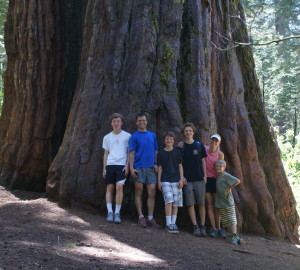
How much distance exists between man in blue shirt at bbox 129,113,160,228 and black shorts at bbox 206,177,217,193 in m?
0.99

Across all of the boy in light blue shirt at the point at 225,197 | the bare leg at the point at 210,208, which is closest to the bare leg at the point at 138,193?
the bare leg at the point at 210,208

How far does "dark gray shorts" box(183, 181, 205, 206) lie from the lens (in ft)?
23.3

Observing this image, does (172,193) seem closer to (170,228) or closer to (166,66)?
(170,228)

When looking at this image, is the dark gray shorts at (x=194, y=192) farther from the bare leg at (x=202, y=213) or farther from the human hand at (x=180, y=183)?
the human hand at (x=180, y=183)

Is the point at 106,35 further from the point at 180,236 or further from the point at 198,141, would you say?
the point at 180,236

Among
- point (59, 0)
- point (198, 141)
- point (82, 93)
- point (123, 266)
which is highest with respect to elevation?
point (59, 0)

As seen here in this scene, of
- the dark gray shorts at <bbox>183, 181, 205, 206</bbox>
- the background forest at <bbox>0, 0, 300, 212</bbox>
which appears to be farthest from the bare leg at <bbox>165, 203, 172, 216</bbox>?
the background forest at <bbox>0, 0, 300, 212</bbox>

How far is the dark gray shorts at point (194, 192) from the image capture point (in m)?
7.11

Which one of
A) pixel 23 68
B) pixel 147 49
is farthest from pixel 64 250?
pixel 23 68

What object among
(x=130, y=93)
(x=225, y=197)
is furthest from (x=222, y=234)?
(x=130, y=93)

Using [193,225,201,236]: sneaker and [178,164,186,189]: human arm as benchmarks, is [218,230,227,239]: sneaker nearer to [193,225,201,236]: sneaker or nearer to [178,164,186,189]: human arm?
[193,225,201,236]: sneaker

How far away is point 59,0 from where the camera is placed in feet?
32.7

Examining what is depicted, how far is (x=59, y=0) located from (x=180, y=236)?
621 centimetres

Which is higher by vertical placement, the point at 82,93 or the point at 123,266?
the point at 82,93
